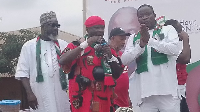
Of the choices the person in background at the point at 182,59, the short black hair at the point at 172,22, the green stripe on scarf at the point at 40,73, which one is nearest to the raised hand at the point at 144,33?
the person in background at the point at 182,59

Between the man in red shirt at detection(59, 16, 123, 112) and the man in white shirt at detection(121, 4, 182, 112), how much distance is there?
0.35 meters

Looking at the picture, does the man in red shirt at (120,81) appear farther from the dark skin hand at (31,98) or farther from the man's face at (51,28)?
the dark skin hand at (31,98)

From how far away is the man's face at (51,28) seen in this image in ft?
14.2

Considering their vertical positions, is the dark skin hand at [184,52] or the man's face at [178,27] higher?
the man's face at [178,27]

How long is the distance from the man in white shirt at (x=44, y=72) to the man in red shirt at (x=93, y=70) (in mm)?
783

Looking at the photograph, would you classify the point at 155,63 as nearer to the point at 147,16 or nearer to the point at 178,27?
the point at 147,16

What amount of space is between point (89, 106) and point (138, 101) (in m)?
0.67

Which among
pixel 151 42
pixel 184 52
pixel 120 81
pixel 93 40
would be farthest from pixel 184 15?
pixel 93 40

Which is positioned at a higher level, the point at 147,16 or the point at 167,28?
the point at 147,16

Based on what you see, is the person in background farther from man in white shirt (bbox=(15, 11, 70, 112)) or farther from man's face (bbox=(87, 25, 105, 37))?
man in white shirt (bbox=(15, 11, 70, 112))

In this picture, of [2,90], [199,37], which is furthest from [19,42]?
[199,37]

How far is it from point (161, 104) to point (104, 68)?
2.45 ft

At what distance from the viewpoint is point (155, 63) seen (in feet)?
12.1

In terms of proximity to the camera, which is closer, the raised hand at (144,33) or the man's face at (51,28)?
the raised hand at (144,33)
